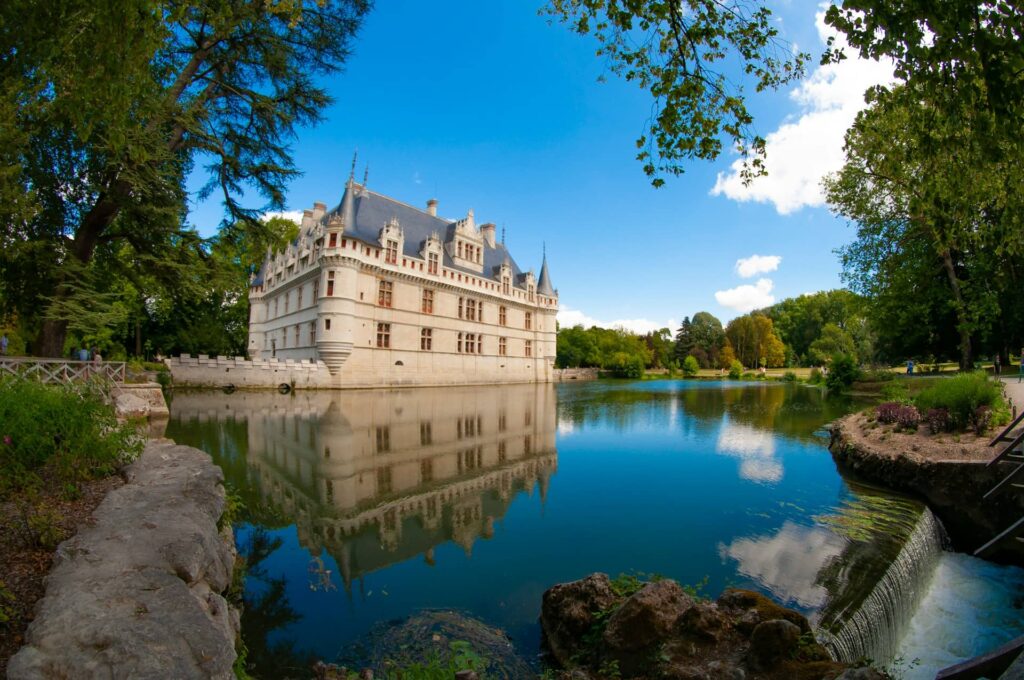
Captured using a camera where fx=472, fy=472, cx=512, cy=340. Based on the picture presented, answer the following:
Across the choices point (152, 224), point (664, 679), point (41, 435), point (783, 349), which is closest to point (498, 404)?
point (152, 224)

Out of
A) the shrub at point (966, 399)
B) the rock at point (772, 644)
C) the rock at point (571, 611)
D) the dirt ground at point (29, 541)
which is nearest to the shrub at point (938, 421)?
the shrub at point (966, 399)

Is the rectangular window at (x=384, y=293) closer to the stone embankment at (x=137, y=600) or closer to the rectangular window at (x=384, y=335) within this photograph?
the rectangular window at (x=384, y=335)

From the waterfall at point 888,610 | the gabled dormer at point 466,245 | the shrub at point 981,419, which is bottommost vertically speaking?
the waterfall at point 888,610

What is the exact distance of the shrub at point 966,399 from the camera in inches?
351

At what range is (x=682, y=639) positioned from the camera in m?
3.05

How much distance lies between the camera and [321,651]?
3.39 metres

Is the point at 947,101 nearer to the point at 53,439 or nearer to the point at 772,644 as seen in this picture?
the point at 772,644

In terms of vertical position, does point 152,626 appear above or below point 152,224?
below

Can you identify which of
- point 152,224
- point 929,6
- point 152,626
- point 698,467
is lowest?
point 698,467

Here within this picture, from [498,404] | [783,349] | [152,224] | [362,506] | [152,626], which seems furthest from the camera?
[783,349]

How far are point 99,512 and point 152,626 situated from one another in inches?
72.7

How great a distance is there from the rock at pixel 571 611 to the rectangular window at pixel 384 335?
25171 millimetres

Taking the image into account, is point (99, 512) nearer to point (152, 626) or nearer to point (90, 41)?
point (152, 626)

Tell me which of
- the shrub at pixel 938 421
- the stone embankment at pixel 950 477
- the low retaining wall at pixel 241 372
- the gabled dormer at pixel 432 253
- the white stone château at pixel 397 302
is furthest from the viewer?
the gabled dormer at pixel 432 253
